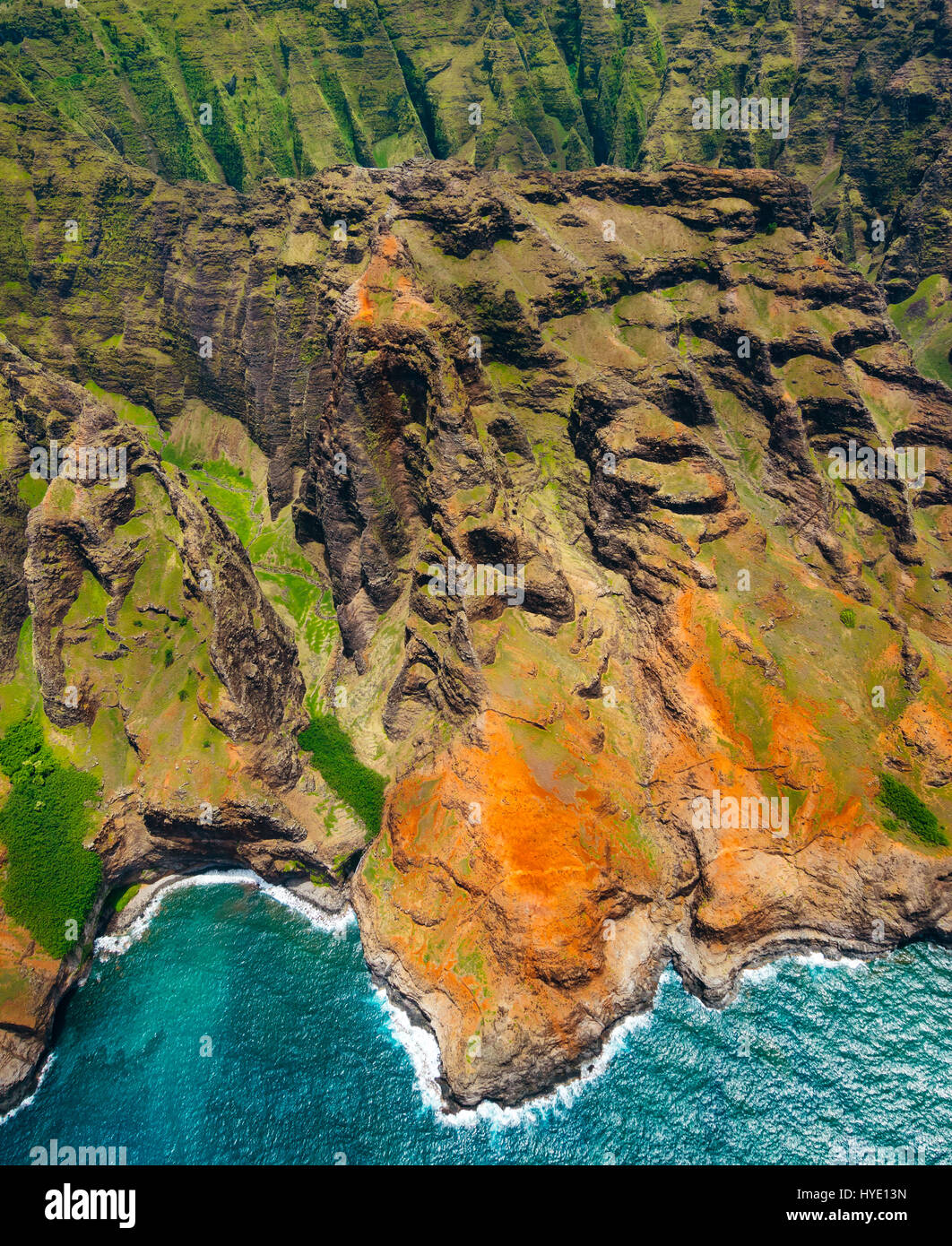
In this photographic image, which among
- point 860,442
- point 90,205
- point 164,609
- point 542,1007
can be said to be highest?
point 90,205

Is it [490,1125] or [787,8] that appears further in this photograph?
[787,8]

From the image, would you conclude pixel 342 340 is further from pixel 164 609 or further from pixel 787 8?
pixel 787 8

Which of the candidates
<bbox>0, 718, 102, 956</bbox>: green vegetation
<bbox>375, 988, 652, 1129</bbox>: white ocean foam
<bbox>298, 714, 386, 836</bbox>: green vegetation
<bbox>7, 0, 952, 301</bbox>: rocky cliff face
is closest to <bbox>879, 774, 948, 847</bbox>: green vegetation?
<bbox>375, 988, 652, 1129</bbox>: white ocean foam

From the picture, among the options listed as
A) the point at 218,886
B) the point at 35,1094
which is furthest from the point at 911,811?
the point at 35,1094

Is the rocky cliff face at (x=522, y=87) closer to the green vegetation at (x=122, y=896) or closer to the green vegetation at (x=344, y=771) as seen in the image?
the green vegetation at (x=344, y=771)

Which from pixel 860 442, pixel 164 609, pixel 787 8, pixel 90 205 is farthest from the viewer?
pixel 787 8

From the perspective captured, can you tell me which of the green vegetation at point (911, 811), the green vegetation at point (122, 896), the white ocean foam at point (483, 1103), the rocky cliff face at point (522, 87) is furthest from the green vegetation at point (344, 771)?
the rocky cliff face at point (522, 87)

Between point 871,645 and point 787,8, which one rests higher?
point 787,8

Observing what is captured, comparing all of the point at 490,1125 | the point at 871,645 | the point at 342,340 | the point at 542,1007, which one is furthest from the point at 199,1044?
the point at 871,645
